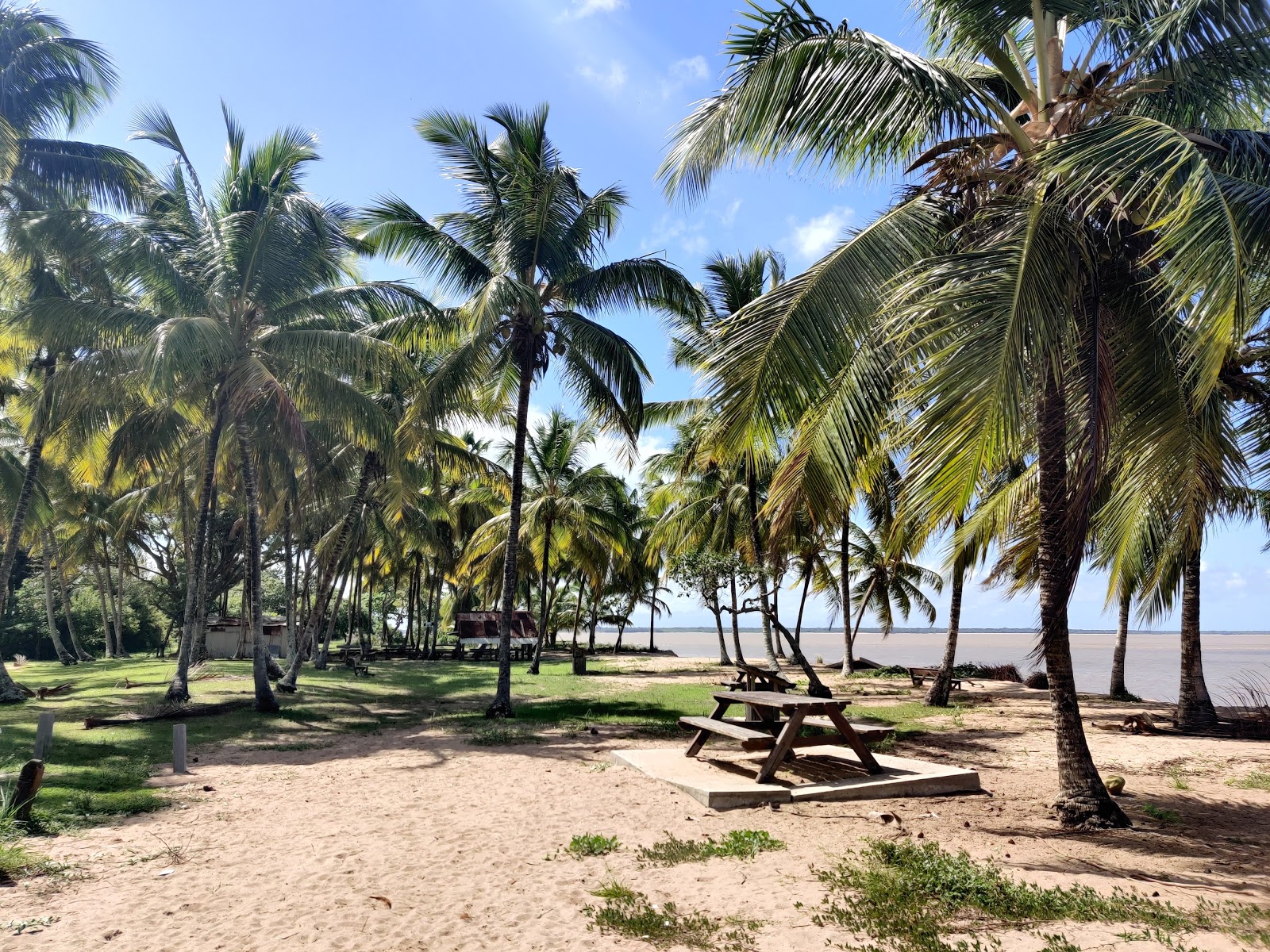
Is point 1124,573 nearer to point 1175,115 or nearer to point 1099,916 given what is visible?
point 1175,115

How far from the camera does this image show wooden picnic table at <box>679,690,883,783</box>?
7.31m

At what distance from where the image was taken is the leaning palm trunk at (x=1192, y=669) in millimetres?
11594

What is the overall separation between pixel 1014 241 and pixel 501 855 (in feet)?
18.4

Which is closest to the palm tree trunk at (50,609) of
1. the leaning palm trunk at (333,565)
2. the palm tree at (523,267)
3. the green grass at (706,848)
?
the leaning palm trunk at (333,565)

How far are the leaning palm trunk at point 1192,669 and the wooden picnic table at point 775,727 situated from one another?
20.8 feet

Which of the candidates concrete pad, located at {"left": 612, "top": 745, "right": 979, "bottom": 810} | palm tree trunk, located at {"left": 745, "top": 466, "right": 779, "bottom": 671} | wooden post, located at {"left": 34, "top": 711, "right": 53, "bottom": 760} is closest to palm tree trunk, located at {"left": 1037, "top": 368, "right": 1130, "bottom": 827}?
concrete pad, located at {"left": 612, "top": 745, "right": 979, "bottom": 810}

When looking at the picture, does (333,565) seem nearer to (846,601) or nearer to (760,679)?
(760,679)

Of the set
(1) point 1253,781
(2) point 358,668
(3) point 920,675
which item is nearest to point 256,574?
(2) point 358,668

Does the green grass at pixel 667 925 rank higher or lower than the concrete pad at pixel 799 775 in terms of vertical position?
higher

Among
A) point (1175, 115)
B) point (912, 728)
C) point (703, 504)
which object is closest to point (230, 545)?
Result: point (703, 504)

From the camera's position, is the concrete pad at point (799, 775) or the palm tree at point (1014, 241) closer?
the palm tree at point (1014, 241)

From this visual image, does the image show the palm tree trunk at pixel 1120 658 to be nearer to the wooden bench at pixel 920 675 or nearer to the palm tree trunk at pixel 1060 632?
the wooden bench at pixel 920 675

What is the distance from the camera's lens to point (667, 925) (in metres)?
4.11

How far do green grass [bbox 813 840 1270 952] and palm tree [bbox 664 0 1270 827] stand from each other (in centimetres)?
199
